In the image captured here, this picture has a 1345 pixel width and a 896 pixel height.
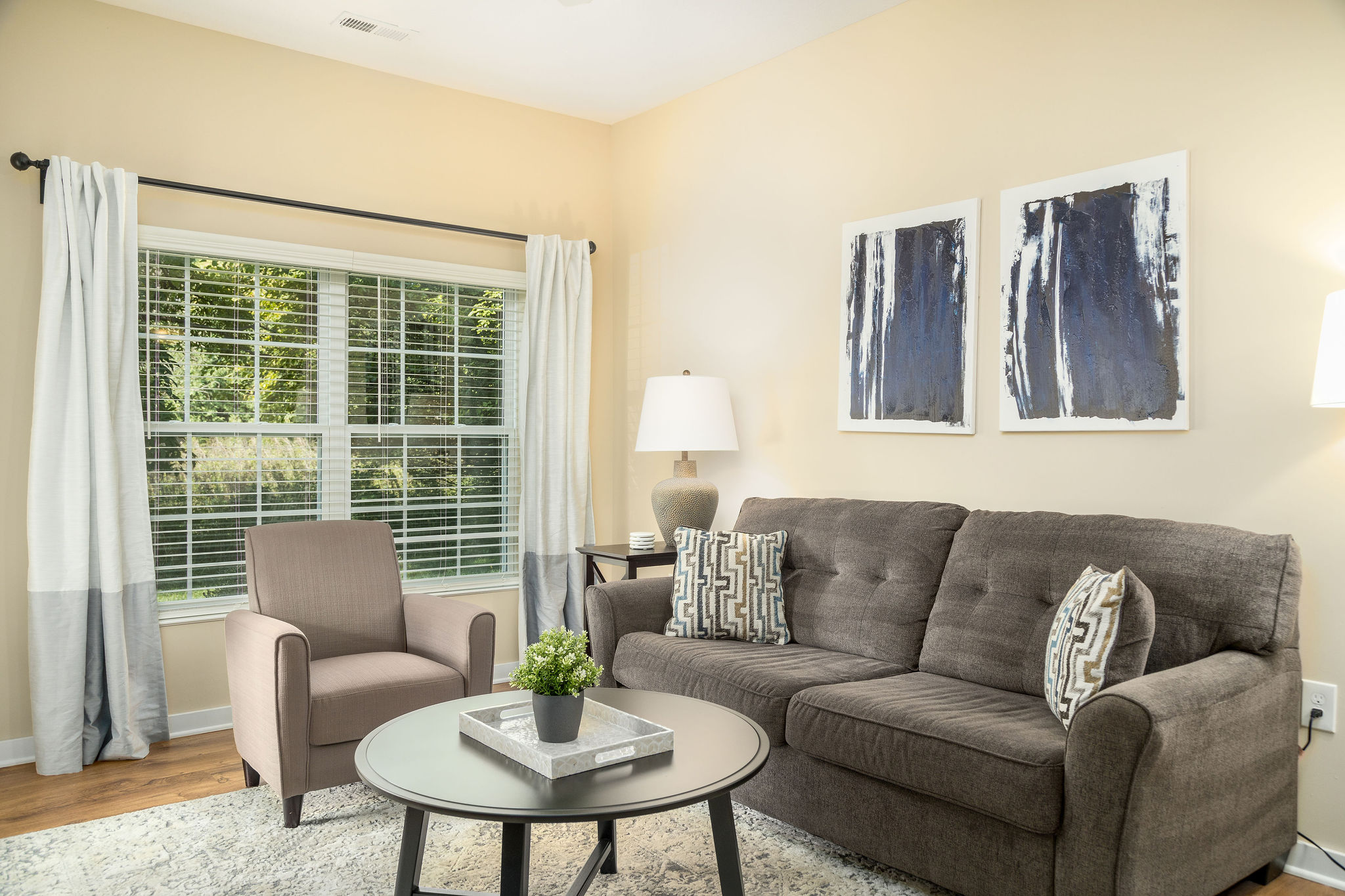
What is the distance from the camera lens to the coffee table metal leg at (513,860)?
5.86ft

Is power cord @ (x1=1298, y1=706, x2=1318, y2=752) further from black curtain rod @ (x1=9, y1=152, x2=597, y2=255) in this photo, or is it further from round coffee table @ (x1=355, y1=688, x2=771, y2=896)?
black curtain rod @ (x1=9, y1=152, x2=597, y2=255)

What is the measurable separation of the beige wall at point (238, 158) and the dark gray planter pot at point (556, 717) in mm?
2393

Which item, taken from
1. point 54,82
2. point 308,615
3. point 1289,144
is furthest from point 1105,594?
point 54,82

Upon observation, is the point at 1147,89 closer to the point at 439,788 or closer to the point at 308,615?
the point at 439,788

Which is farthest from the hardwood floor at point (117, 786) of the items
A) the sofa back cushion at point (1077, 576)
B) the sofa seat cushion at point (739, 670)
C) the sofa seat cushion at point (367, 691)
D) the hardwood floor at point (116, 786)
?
the sofa back cushion at point (1077, 576)

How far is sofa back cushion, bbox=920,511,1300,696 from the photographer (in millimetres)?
2352

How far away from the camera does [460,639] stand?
3148 mm

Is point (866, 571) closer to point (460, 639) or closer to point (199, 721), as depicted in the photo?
point (460, 639)

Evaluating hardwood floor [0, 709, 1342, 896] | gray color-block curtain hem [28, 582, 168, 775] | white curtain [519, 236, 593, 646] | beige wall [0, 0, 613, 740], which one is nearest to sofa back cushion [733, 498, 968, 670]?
white curtain [519, 236, 593, 646]

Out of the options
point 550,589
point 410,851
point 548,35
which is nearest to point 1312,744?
point 410,851

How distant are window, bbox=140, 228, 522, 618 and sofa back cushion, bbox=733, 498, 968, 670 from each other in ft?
5.71

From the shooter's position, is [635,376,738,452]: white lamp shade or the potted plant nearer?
the potted plant

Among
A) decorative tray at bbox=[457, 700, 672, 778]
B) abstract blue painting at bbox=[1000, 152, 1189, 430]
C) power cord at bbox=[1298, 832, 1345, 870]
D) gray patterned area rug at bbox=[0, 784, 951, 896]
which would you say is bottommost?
gray patterned area rug at bbox=[0, 784, 951, 896]

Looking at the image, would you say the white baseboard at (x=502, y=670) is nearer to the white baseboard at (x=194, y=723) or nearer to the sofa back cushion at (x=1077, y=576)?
the white baseboard at (x=194, y=723)
